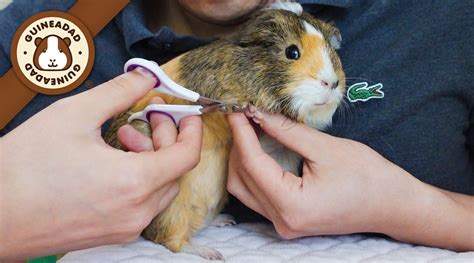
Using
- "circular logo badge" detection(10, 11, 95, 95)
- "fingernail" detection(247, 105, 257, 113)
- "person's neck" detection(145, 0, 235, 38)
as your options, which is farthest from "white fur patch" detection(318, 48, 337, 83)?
Result: "circular logo badge" detection(10, 11, 95, 95)

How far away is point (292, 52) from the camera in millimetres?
749

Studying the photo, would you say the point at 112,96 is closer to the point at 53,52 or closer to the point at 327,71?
the point at 327,71

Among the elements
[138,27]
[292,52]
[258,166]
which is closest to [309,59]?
[292,52]

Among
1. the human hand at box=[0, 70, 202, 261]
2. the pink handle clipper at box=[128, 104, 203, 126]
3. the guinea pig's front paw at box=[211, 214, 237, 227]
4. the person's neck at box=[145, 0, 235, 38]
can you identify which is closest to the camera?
the human hand at box=[0, 70, 202, 261]

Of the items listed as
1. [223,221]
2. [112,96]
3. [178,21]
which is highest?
[178,21]

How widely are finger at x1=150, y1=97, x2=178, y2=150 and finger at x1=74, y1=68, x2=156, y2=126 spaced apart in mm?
63

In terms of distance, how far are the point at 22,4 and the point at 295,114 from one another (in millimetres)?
781

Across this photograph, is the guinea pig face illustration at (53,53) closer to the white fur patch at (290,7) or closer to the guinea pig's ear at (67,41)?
the guinea pig's ear at (67,41)

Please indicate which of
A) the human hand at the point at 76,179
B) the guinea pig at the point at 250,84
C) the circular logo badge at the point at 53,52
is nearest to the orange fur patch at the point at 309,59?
the guinea pig at the point at 250,84

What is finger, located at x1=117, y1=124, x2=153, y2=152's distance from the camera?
71 centimetres

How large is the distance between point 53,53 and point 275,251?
705 mm

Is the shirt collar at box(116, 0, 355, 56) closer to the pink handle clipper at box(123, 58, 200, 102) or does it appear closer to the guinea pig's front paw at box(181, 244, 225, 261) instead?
the pink handle clipper at box(123, 58, 200, 102)

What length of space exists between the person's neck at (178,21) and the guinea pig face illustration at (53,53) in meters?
0.20

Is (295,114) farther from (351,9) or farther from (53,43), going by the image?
(53,43)
